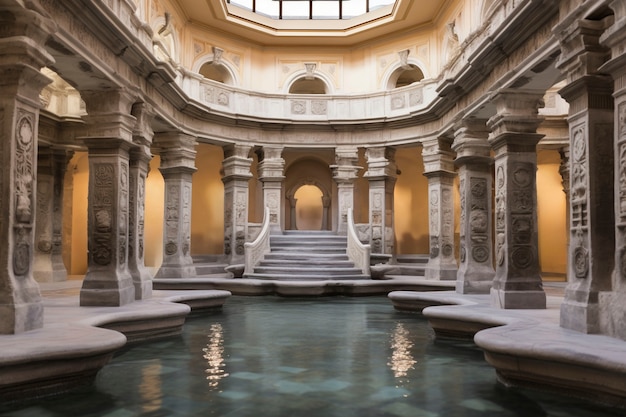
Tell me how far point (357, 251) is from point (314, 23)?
26.7ft

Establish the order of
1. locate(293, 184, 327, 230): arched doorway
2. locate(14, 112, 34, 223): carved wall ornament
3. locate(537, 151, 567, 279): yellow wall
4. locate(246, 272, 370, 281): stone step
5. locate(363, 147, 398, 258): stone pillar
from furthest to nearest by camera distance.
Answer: locate(293, 184, 327, 230): arched doorway
locate(537, 151, 567, 279): yellow wall
locate(363, 147, 398, 258): stone pillar
locate(246, 272, 370, 281): stone step
locate(14, 112, 34, 223): carved wall ornament

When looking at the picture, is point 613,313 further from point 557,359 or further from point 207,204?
point 207,204

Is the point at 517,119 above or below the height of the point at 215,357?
above

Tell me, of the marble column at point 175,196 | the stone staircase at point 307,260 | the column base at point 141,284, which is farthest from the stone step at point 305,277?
the column base at point 141,284

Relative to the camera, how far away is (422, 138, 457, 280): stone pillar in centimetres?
1662

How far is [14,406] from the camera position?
207 inches

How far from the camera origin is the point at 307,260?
17438 mm

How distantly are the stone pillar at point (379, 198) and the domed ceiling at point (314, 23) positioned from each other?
3.86 metres

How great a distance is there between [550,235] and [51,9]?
1833 cm

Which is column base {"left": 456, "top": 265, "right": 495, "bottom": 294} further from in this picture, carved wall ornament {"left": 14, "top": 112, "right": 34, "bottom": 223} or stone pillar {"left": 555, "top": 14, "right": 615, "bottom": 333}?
carved wall ornament {"left": 14, "top": 112, "right": 34, "bottom": 223}

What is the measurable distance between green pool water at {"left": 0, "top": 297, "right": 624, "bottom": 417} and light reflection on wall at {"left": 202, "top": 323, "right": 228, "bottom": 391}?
0.01 m

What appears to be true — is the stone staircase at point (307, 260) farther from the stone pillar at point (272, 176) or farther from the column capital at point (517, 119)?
the column capital at point (517, 119)

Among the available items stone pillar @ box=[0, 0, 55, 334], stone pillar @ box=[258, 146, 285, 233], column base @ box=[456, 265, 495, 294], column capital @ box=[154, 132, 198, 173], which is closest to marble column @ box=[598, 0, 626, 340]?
column base @ box=[456, 265, 495, 294]

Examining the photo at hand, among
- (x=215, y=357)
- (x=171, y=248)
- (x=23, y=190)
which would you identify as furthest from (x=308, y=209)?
(x=23, y=190)
